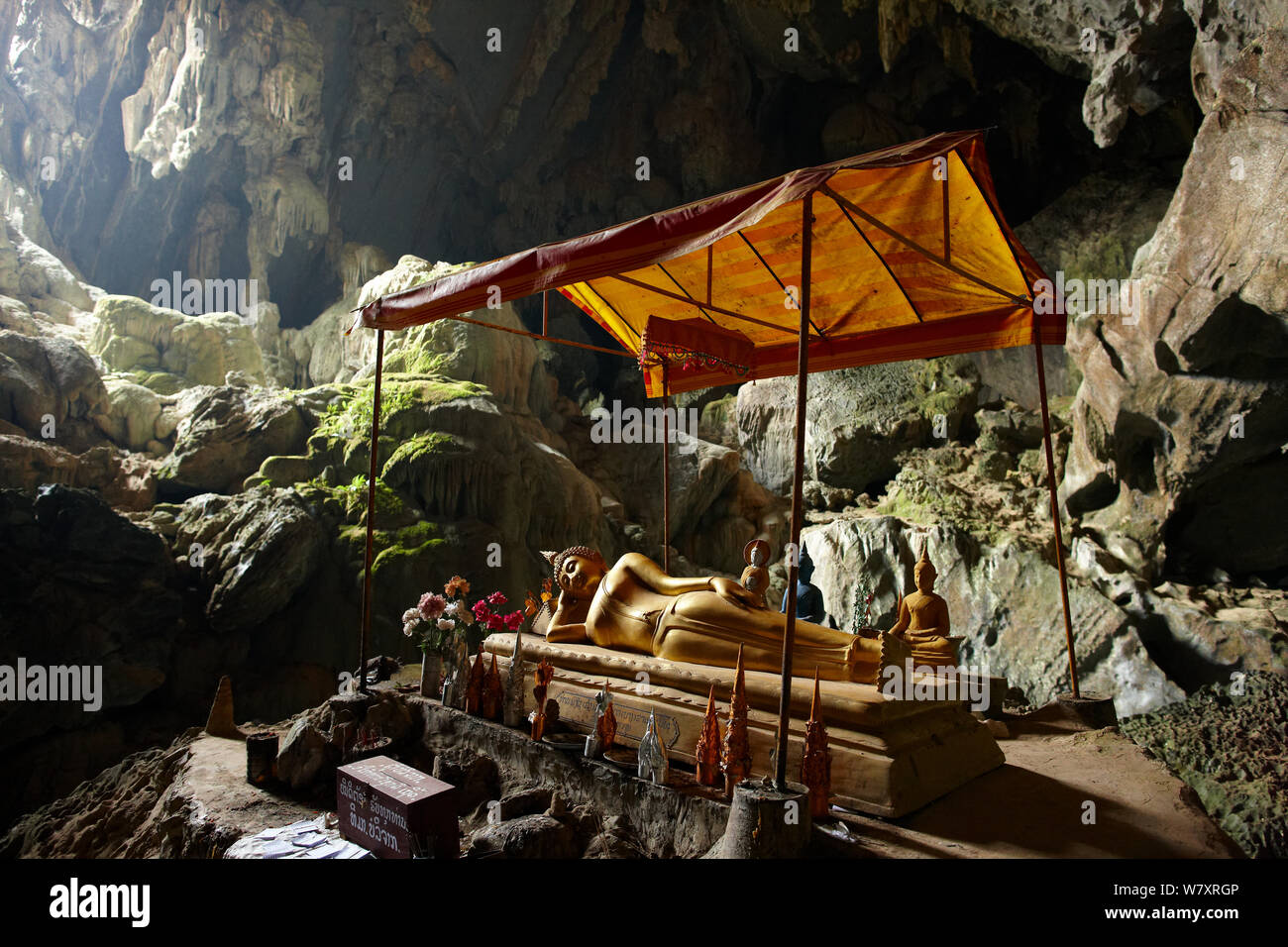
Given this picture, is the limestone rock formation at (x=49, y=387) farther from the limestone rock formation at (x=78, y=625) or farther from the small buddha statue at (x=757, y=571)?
the small buddha statue at (x=757, y=571)

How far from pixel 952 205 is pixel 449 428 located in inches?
306

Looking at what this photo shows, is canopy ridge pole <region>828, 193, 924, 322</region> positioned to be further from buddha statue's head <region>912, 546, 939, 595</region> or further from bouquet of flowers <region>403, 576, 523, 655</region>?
bouquet of flowers <region>403, 576, 523, 655</region>

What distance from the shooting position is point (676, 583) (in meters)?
4.69

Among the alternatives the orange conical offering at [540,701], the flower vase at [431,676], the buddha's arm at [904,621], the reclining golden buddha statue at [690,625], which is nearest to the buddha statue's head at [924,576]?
the buddha's arm at [904,621]

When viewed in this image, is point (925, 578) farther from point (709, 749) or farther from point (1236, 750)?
point (1236, 750)

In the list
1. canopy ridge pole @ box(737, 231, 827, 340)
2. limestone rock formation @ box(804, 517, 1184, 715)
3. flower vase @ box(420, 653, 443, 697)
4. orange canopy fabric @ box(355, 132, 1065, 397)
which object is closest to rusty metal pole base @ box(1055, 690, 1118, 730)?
orange canopy fabric @ box(355, 132, 1065, 397)

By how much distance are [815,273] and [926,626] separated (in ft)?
9.10

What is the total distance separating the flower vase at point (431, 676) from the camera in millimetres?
5379

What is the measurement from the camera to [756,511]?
45.3ft

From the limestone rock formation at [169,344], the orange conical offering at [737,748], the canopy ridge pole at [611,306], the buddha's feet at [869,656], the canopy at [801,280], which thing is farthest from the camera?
the limestone rock formation at [169,344]

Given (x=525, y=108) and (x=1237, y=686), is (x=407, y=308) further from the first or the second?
(x=525, y=108)

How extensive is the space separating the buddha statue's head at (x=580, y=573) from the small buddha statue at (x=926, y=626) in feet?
6.60

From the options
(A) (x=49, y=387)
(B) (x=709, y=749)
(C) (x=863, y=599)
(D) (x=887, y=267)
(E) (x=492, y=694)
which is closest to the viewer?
(B) (x=709, y=749)

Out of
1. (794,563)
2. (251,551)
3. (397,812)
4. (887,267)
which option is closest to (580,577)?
(397,812)
